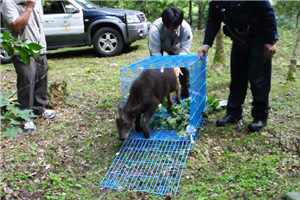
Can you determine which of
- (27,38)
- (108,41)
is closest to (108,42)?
Answer: (108,41)

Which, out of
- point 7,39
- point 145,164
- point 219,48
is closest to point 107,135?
point 145,164

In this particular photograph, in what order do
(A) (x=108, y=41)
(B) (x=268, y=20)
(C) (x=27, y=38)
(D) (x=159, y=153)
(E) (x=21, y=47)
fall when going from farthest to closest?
(A) (x=108, y=41), (C) (x=27, y=38), (D) (x=159, y=153), (B) (x=268, y=20), (E) (x=21, y=47)

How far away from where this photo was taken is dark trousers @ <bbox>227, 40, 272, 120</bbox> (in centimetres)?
421

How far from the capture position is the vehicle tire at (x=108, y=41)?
987 cm

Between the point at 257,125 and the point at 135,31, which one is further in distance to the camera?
the point at 135,31

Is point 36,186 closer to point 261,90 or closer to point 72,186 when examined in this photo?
point 72,186

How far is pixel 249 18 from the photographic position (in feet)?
13.3

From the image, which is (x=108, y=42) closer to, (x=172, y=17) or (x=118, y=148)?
(x=172, y=17)

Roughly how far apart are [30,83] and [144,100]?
1837 millimetres

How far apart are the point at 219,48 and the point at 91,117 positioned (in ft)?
12.0

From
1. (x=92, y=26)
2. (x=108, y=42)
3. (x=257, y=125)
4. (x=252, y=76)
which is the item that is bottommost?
(x=257, y=125)

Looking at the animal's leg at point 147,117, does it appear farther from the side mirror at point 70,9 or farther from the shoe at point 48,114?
the side mirror at point 70,9

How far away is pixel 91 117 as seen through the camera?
566 centimetres

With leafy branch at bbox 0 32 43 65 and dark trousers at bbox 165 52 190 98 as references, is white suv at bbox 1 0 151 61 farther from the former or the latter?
leafy branch at bbox 0 32 43 65
